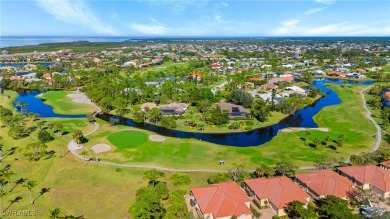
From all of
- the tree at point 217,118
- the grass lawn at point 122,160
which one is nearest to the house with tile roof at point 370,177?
the grass lawn at point 122,160

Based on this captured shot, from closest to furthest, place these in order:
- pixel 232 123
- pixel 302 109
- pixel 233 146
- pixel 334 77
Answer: pixel 233 146
pixel 232 123
pixel 302 109
pixel 334 77

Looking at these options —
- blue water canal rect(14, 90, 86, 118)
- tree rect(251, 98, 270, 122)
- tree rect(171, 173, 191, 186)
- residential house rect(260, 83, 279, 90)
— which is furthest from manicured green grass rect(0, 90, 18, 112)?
residential house rect(260, 83, 279, 90)

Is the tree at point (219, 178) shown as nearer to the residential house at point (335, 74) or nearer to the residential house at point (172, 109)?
the residential house at point (172, 109)

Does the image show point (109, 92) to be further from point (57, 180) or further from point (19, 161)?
point (57, 180)

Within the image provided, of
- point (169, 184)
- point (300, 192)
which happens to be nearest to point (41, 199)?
point (169, 184)

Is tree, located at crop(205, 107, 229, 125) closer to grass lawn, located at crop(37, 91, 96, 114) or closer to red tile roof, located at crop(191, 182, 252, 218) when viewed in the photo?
red tile roof, located at crop(191, 182, 252, 218)

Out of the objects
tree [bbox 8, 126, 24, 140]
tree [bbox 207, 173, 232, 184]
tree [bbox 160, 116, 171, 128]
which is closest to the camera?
tree [bbox 207, 173, 232, 184]

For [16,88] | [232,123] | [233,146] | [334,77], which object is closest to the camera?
[233,146]

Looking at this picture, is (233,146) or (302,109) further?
(302,109)
